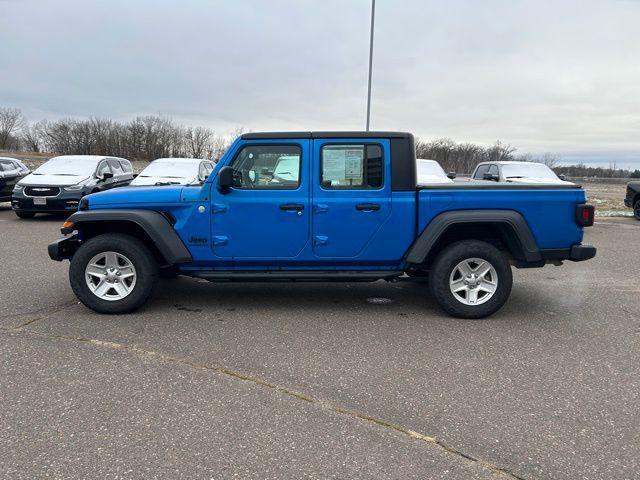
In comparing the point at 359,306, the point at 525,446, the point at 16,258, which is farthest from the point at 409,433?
the point at 16,258

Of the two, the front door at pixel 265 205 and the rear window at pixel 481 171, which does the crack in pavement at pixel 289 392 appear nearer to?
the front door at pixel 265 205

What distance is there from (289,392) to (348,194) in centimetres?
230

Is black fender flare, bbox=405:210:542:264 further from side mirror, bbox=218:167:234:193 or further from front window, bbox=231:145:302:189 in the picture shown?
side mirror, bbox=218:167:234:193

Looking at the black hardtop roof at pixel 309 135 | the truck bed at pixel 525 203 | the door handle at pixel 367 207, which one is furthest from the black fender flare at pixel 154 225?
the truck bed at pixel 525 203

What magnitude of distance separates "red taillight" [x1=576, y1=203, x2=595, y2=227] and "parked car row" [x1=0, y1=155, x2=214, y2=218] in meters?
8.16

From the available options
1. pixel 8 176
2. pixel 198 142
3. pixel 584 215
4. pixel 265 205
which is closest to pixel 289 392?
pixel 265 205

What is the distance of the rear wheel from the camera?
4887 millimetres

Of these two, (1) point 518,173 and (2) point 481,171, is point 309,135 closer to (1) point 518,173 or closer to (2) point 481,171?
(1) point 518,173

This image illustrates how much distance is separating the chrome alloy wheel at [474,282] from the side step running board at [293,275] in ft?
2.05

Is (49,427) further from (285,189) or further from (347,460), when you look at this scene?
(285,189)

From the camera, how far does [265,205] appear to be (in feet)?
16.1

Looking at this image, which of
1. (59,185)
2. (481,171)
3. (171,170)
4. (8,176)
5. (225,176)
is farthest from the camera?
(8,176)

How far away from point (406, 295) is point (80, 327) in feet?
11.9

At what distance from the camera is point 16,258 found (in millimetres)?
7609
